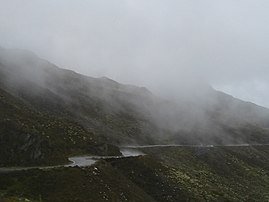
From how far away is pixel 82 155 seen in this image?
105562 mm

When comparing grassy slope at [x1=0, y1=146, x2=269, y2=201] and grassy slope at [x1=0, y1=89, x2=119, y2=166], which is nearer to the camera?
grassy slope at [x1=0, y1=146, x2=269, y2=201]

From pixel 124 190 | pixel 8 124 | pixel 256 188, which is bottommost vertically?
pixel 256 188

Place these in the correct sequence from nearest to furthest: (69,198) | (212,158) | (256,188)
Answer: (69,198) < (256,188) < (212,158)

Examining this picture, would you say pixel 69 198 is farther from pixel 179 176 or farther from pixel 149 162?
pixel 179 176

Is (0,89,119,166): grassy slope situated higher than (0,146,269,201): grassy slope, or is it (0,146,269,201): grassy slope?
(0,89,119,166): grassy slope

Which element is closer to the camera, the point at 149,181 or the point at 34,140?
the point at 34,140

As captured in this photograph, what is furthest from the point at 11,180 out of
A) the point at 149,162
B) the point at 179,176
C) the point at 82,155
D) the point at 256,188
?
the point at 256,188

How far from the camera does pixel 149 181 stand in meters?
97.4

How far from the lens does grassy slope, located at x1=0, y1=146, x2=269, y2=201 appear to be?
71.6 m

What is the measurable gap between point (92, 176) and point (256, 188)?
275 feet

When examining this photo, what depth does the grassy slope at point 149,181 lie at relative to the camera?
71562mm

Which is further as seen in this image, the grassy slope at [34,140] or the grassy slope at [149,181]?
the grassy slope at [34,140]

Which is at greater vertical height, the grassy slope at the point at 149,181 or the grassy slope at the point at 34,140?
the grassy slope at the point at 34,140

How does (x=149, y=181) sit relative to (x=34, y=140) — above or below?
below
